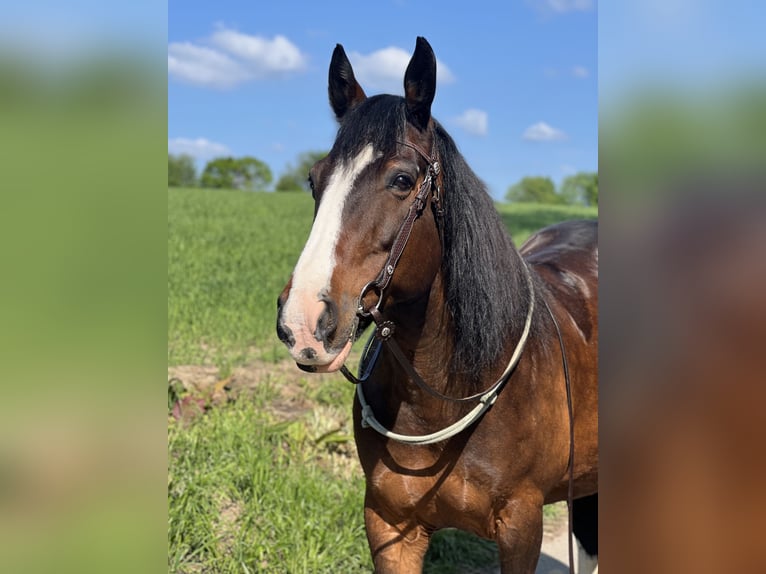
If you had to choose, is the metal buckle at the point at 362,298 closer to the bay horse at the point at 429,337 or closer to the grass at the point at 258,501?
the bay horse at the point at 429,337

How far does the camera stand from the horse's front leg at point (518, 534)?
2393mm

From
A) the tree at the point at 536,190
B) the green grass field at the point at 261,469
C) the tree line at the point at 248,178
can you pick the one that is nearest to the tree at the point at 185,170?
the tree line at the point at 248,178

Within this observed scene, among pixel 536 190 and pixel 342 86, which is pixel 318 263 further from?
pixel 536 190

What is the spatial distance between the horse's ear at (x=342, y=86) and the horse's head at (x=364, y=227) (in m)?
0.28

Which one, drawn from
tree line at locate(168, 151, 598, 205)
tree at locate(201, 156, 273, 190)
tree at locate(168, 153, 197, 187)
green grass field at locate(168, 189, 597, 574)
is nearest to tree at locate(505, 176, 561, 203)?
tree line at locate(168, 151, 598, 205)

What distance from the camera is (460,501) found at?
2371mm

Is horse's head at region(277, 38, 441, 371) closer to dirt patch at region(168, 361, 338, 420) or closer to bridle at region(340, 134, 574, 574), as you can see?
bridle at region(340, 134, 574, 574)

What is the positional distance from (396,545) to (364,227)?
4.44ft

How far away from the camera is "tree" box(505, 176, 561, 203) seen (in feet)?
252
